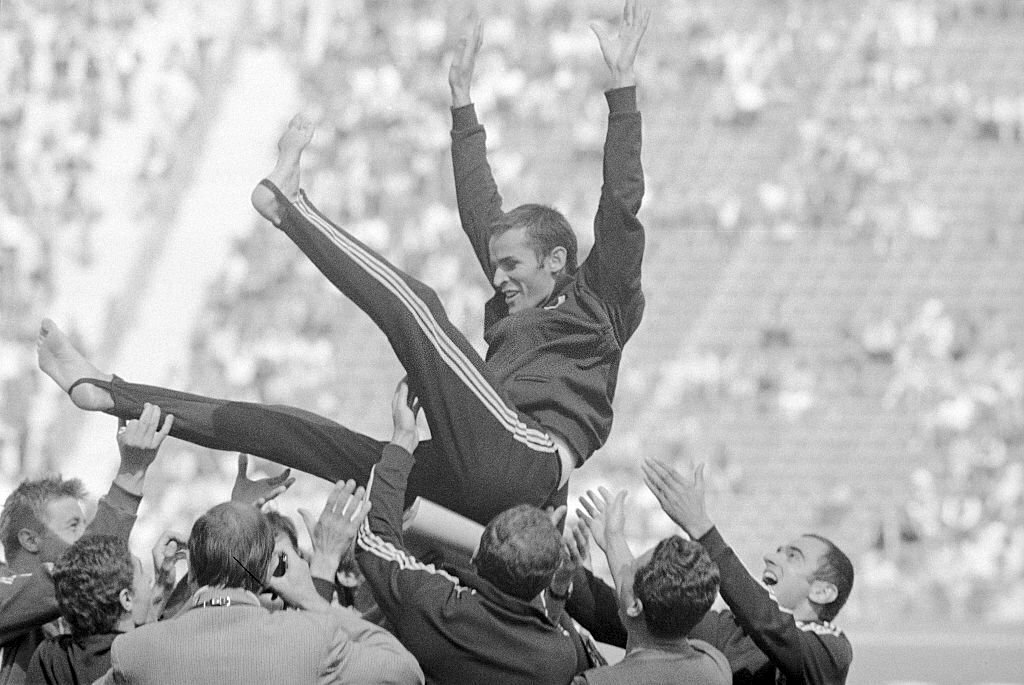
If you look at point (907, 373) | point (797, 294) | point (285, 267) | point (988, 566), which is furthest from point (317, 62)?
point (988, 566)

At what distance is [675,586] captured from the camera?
327cm

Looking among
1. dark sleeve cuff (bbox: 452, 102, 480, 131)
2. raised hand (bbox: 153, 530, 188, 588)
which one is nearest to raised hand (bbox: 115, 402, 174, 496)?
raised hand (bbox: 153, 530, 188, 588)

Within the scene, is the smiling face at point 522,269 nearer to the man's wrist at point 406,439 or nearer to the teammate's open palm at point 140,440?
the man's wrist at point 406,439

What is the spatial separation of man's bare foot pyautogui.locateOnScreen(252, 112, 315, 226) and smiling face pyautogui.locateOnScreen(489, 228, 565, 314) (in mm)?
563

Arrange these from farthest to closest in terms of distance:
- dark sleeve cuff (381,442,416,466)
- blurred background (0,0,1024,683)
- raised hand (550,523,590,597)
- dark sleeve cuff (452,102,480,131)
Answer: blurred background (0,0,1024,683) → dark sleeve cuff (452,102,480,131) → dark sleeve cuff (381,442,416,466) → raised hand (550,523,590,597)

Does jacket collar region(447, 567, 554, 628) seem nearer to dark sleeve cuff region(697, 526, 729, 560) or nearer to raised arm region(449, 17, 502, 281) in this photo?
dark sleeve cuff region(697, 526, 729, 560)

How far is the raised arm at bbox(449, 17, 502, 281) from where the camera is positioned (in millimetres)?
4641

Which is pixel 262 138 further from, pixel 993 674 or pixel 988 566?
pixel 993 674

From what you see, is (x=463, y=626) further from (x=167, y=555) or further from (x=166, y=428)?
(x=166, y=428)

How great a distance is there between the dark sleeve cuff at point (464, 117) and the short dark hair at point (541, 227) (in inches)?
12.9

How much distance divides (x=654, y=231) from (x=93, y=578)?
37.6 ft

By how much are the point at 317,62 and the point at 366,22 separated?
1.84 feet

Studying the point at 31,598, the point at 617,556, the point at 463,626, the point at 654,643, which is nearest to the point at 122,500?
the point at 31,598

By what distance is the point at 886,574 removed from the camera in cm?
1255
